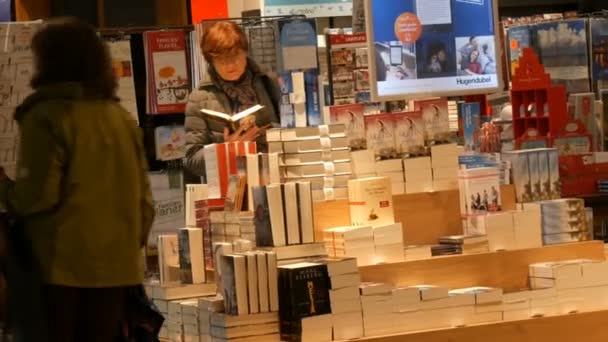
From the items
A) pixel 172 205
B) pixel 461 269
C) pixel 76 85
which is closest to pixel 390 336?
pixel 461 269

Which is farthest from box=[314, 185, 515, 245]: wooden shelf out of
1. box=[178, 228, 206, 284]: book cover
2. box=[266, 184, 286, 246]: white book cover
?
box=[178, 228, 206, 284]: book cover

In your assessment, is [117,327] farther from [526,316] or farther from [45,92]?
[526,316]

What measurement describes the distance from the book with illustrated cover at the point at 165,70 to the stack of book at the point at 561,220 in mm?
2622

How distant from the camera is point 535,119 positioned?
24.8ft

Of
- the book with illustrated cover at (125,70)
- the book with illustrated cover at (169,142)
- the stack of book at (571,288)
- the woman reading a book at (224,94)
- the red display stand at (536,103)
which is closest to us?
the stack of book at (571,288)

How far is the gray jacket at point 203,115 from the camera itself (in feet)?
18.5

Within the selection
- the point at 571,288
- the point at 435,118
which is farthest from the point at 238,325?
the point at 571,288

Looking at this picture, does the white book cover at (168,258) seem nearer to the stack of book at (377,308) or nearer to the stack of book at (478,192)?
the stack of book at (377,308)

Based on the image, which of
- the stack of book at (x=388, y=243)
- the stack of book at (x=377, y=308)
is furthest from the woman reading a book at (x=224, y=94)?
the stack of book at (x=377, y=308)

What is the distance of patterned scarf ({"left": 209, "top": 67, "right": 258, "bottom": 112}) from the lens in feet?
18.9

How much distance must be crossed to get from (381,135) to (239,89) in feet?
2.97

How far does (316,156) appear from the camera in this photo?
510cm

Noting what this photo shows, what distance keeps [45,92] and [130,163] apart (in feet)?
1.11

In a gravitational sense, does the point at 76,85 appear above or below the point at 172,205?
above
